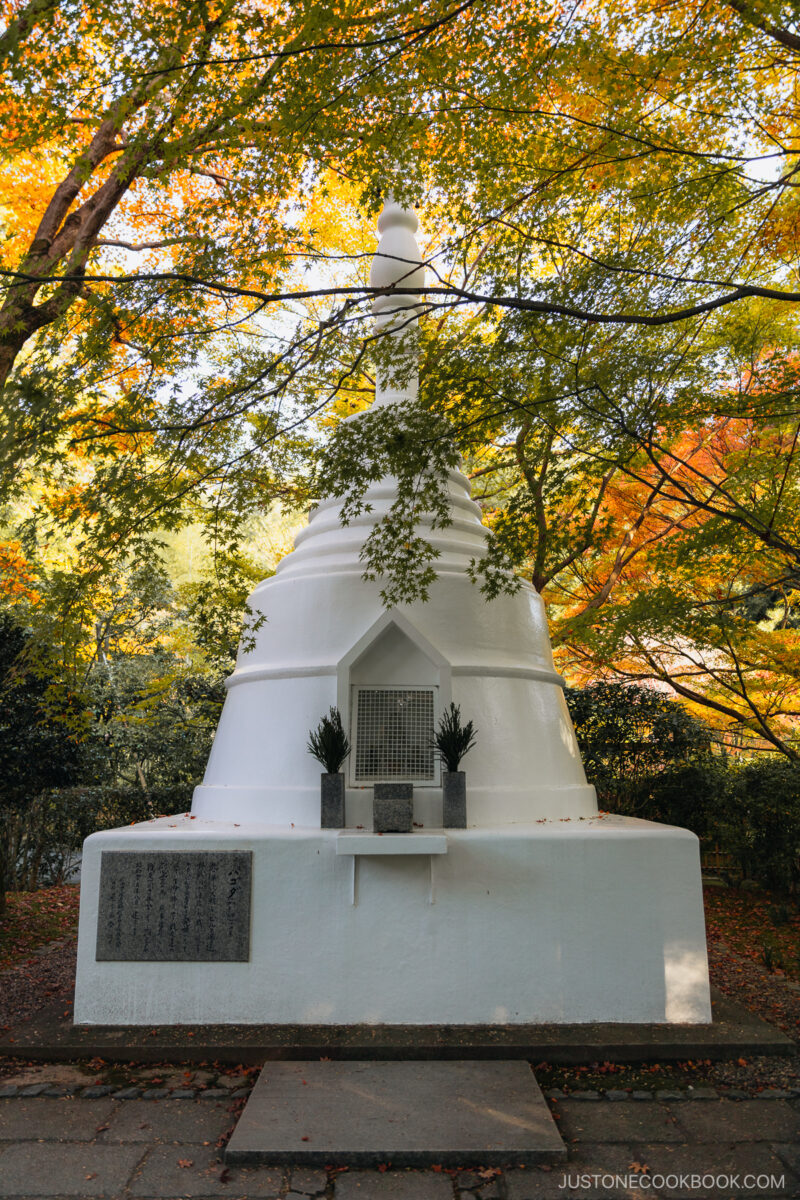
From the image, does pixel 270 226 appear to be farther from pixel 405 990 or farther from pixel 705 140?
pixel 405 990

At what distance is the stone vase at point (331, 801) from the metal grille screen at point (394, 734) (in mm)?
484

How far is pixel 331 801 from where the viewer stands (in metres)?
7.19

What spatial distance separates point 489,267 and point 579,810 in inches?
218

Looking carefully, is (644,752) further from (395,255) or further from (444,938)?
(395,255)

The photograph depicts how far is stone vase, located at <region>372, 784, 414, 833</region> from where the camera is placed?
6.91 metres

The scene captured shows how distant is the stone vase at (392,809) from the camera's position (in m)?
6.91

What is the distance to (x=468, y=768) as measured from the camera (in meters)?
7.64

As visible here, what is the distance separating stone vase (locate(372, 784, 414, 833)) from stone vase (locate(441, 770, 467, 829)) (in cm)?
44

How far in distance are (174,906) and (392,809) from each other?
2.11 meters

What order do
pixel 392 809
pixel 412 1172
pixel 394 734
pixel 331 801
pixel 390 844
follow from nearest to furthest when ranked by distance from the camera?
pixel 412 1172 < pixel 390 844 < pixel 392 809 < pixel 331 801 < pixel 394 734

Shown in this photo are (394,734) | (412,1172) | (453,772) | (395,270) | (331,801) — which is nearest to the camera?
(412,1172)

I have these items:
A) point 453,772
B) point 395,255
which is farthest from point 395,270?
point 453,772

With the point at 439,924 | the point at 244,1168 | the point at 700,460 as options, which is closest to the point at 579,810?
the point at 439,924

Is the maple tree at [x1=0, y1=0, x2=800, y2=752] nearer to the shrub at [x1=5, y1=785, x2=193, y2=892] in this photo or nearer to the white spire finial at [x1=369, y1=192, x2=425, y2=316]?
the white spire finial at [x1=369, y1=192, x2=425, y2=316]
